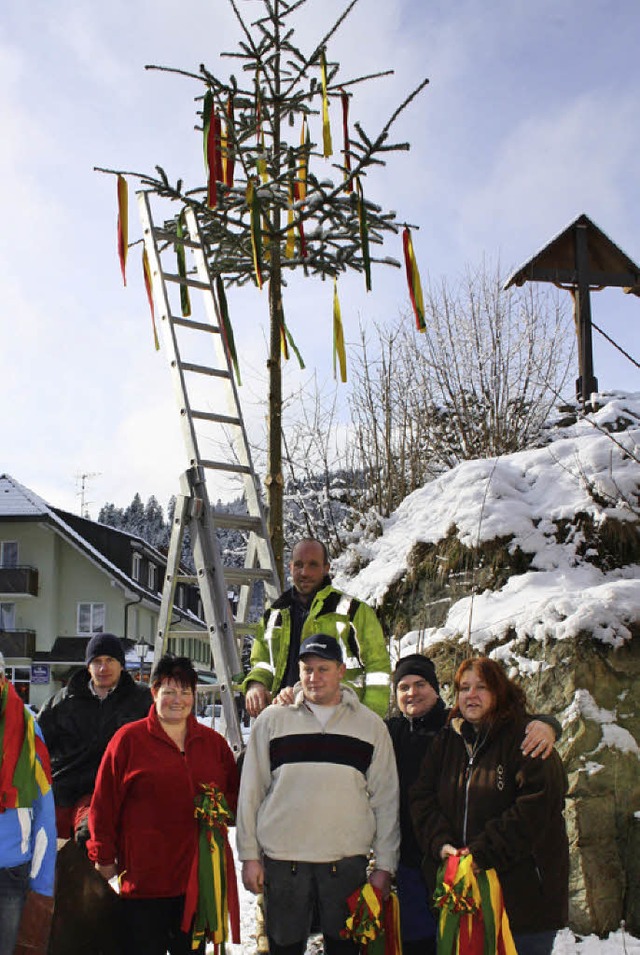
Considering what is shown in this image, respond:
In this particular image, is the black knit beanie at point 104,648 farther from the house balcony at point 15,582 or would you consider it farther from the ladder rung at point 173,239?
the house balcony at point 15,582

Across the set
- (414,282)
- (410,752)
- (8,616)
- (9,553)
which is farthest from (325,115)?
(8,616)

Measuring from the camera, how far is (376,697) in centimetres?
404

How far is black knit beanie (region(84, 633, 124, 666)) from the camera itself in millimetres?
4344

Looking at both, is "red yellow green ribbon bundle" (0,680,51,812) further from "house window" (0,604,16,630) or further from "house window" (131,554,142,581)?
"house window" (131,554,142,581)

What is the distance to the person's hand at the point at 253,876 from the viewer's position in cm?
354

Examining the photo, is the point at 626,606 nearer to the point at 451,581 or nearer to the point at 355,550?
the point at 451,581

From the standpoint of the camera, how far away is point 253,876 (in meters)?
3.54

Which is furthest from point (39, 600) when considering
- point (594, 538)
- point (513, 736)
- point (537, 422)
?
point (513, 736)

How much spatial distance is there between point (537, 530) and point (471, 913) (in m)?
3.71

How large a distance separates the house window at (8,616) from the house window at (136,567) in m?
4.64

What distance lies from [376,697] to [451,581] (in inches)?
108

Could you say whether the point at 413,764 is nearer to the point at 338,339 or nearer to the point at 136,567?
the point at 338,339

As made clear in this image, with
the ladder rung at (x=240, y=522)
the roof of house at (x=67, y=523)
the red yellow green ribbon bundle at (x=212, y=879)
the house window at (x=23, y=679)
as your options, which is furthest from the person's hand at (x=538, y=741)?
the house window at (x=23, y=679)

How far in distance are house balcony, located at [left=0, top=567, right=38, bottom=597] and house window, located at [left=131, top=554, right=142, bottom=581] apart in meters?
4.11
